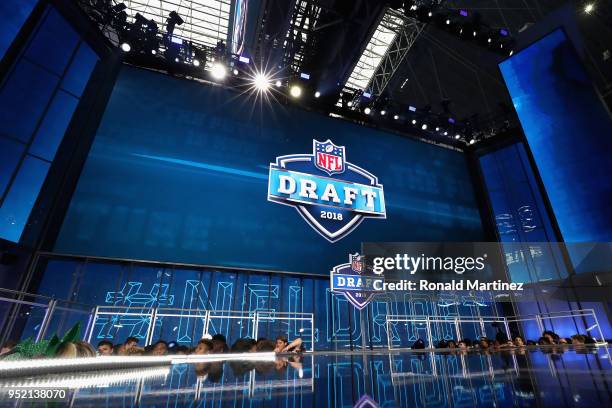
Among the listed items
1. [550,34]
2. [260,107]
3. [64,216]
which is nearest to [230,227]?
[64,216]

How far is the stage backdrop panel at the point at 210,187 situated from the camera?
632 centimetres

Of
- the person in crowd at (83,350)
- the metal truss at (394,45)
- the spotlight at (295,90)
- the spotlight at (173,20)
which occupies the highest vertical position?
the metal truss at (394,45)

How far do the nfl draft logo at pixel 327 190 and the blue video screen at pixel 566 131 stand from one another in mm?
4375

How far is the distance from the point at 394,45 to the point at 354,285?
8033mm

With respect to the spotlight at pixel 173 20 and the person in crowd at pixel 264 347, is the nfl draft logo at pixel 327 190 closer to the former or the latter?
the spotlight at pixel 173 20

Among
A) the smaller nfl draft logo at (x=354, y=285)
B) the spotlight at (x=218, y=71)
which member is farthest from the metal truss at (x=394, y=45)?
the smaller nfl draft logo at (x=354, y=285)

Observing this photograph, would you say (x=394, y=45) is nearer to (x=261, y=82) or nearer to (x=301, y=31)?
(x=301, y=31)

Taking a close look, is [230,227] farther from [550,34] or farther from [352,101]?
[550,34]

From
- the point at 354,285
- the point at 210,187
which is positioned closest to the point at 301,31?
the point at 210,187

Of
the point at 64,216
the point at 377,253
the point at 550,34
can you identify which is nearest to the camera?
the point at 64,216

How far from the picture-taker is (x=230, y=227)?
7.05 metres

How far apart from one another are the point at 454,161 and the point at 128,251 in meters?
10.7

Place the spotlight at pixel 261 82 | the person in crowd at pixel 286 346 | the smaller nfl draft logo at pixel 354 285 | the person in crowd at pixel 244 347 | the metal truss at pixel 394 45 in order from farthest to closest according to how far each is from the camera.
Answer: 1. the metal truss at pixel 394 45
2. the spotlight at pixel 261 82
3. the smaller nfl draft logo at pixel 354 285
4. the person in crowd at pixel 286 346
5. the person in crowd at pixel 244 347

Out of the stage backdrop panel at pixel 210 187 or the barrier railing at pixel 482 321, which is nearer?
the barrier railing at pixel 482 321
